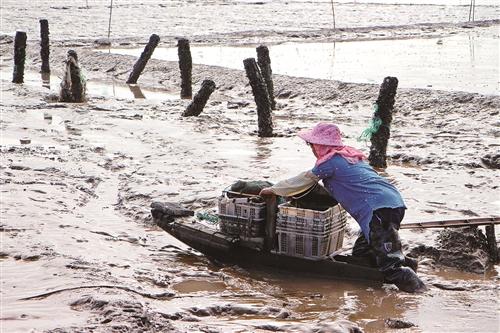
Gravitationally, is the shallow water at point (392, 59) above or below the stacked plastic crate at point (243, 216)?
above

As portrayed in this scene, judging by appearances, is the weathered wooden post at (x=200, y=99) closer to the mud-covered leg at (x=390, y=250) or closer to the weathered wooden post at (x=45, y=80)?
the weathered wooden post at (x=45, y=80)

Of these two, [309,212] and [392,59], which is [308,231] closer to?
[309,212]

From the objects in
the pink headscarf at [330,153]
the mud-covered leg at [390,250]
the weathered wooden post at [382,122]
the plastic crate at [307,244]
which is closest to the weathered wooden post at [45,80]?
the weathered wooden post at [382,122]

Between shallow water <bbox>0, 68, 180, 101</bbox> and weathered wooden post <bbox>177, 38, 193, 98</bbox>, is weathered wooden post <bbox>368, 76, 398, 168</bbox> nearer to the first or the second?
weathered wooden post <bbox>177, 38, 193, 98</bbox>

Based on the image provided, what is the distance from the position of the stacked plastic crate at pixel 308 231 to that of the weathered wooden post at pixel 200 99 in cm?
880

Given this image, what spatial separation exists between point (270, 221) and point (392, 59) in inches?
707

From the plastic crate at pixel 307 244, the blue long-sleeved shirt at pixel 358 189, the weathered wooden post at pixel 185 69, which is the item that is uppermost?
the weathered wooden post at pixel 185 69

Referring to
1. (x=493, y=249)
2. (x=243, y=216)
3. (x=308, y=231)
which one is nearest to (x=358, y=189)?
(x=308, y=231)

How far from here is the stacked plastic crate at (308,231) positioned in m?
7.07

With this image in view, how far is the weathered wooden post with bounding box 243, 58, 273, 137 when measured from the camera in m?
14.3

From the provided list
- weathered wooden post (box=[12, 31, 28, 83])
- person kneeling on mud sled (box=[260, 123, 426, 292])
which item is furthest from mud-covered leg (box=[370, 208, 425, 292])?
weathered wooden post (box=[12, 31, 28, 83])

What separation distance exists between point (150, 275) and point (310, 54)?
20406mm

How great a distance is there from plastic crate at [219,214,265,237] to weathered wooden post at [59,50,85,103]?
1115 cm

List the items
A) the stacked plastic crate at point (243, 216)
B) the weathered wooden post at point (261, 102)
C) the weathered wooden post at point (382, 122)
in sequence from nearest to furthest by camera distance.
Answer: the stacked plastic crate at point (243, 216)
the weathered wooden post at point (382, 122)
the weathered wooden post at point (261, 102)
